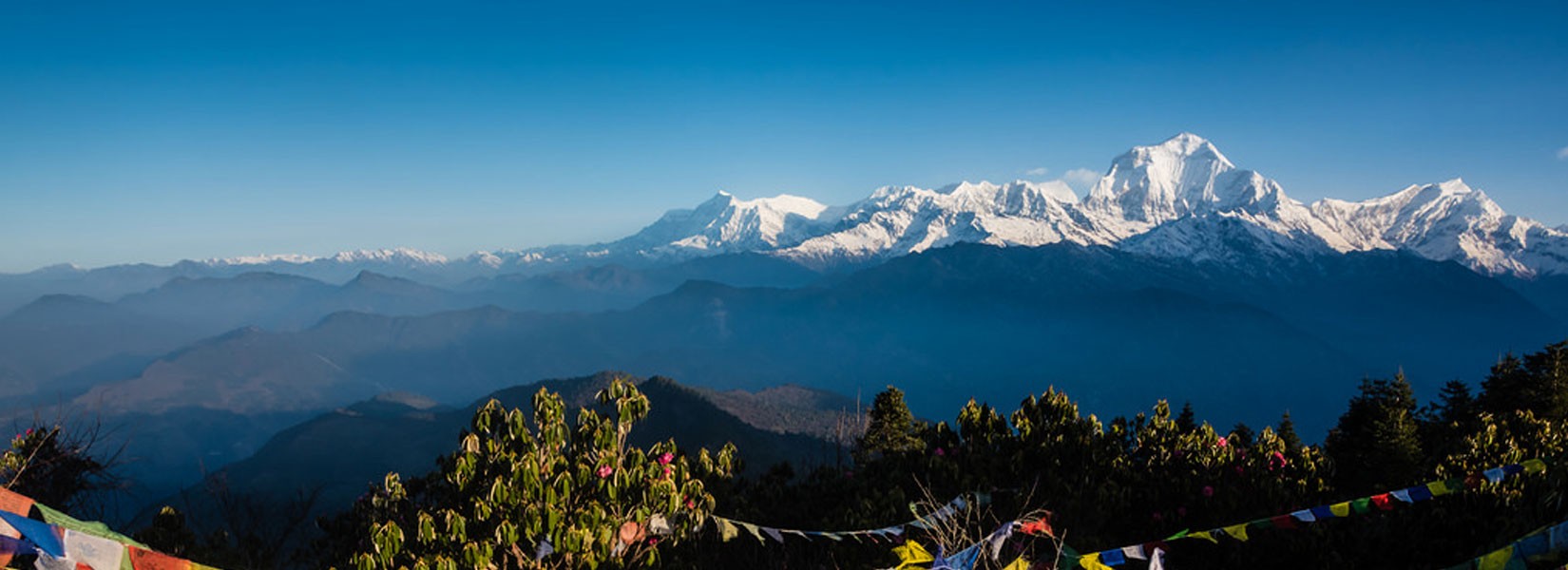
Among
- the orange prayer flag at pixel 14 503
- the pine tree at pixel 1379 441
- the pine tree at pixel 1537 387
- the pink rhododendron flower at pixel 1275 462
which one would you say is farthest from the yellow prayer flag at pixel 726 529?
the pine tree at pixel 1537 387

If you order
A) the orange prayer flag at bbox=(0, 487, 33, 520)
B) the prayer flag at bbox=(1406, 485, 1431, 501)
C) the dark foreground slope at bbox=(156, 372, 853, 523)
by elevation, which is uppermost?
the orange prayer flag at bbox=(0, 487, 33, 520)

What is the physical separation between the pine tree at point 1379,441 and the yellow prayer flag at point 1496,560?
11.1m

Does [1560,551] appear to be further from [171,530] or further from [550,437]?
[171,530]

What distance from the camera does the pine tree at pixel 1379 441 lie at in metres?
23.1

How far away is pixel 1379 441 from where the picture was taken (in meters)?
25.8

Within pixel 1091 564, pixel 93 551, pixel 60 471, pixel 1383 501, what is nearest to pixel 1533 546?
pixel 1383 501

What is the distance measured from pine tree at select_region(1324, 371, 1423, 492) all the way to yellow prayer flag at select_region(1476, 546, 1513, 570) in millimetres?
11064

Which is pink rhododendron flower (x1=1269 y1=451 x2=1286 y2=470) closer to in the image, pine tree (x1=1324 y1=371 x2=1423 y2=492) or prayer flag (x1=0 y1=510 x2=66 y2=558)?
pine tree (x1=1324 y1=371 x2=1423 y2=492)

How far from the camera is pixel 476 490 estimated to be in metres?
9.70

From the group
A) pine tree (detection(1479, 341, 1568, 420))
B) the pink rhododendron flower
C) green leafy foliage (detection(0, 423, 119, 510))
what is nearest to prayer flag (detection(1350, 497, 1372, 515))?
the pink rhododendron flower

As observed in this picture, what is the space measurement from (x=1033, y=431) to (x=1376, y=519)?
580cm

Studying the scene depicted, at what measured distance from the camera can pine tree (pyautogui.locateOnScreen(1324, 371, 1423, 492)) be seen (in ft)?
75.9

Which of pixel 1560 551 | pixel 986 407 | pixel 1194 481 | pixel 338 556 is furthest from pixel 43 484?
pixel 1560 551

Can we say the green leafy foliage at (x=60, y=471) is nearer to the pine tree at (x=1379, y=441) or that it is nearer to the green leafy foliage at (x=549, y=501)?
the green leafy foliage at (x=549, y=501)
